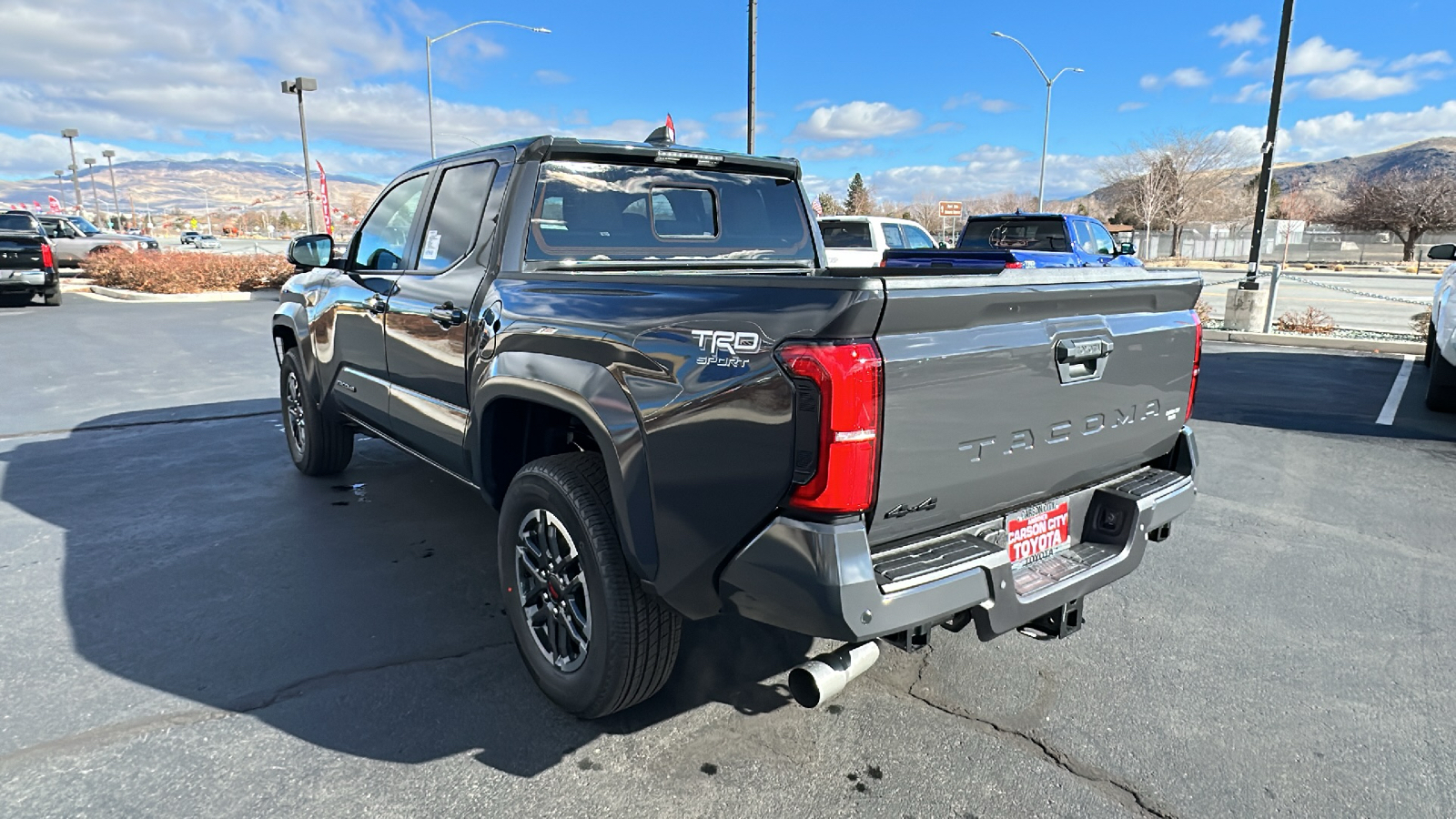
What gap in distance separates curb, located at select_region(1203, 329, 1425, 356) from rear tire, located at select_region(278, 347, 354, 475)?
492 inches

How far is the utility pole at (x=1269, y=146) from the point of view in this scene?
13.7 m

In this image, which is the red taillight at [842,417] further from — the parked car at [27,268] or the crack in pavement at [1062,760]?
the parked car at [27,268]

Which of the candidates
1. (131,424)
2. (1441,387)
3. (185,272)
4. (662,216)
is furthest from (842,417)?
(185,272)

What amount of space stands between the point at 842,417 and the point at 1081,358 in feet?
3.06

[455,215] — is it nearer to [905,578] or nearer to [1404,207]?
[905,578]

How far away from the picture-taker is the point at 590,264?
3.58m

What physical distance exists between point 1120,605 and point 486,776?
9.17 feet

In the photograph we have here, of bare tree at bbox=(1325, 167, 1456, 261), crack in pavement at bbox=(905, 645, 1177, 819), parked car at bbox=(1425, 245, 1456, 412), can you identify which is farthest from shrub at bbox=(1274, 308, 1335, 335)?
bare tree at bbox=(1325, 167, 1456, 261)

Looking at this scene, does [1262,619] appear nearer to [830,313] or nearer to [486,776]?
[830,313]

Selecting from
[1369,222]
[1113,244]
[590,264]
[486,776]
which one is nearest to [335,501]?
[590,264]

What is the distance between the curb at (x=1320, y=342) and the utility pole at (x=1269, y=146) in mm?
1036

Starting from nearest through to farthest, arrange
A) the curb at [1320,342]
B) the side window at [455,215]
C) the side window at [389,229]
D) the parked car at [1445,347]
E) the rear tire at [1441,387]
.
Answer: the side window at [455,215] < the side window at [389,229] < the parked car at [1445,347] < the rear tire at [1441,387] < the curb at [1320,342]

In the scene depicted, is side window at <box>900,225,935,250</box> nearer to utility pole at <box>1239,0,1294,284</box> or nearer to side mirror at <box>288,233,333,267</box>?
utility pole at <box>1239,0,1294,284</box>

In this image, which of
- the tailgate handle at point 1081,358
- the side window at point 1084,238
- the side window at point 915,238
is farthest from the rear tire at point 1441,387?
the side window at point 915,238
